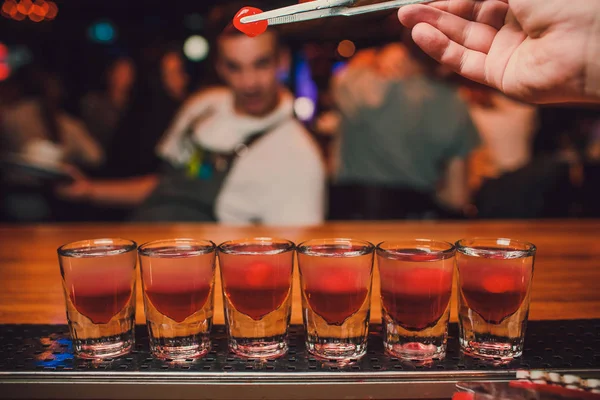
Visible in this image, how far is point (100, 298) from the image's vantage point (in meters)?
0.84

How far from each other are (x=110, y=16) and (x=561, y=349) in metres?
10.0

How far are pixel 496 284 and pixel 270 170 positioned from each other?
5.09 feet

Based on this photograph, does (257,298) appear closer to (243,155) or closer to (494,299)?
(494,299)

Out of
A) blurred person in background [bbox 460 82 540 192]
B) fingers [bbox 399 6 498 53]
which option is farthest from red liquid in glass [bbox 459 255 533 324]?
blurred person in background [bbox 460 82 540 192]

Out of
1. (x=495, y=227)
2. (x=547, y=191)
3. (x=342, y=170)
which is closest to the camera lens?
(x=495, y=227)

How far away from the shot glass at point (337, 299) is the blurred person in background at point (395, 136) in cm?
223

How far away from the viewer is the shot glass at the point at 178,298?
83 cm

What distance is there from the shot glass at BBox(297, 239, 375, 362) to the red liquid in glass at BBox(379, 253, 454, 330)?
3cm

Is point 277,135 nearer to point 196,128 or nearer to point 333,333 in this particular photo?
point 196,128

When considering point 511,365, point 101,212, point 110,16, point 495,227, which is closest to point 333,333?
point 511,365

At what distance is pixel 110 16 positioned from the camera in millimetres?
9586

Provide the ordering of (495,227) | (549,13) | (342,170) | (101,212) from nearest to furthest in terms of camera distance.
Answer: (549,13), (495,227), (342,170), (101,212)

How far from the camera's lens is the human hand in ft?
2.52

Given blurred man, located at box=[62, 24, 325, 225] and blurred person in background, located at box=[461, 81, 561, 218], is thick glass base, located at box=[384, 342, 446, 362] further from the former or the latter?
blurred person in background, located at box=[461, 81, 561, 218]
